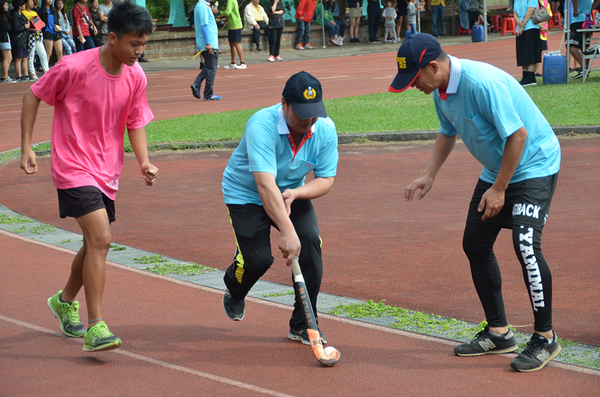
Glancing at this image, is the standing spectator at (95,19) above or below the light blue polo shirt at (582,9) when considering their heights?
above

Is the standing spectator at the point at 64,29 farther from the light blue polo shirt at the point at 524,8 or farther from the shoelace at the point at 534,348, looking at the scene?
the shoelace at the point at 534,348

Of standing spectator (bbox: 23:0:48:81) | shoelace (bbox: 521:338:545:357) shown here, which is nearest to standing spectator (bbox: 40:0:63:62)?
standing spectator (bbox: 23:0:48:81)

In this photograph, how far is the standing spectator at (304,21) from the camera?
29.7 meters

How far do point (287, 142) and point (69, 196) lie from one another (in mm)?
1212

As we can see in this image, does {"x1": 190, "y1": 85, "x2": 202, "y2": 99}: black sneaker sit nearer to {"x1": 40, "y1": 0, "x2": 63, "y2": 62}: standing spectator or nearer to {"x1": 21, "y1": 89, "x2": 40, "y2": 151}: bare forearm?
{"x1": 40, "y1": 0, "x2": 63, "y2": 62}: standing spectator

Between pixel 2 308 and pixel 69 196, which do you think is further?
pixel 2 308

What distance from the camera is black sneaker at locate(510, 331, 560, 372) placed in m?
3.95

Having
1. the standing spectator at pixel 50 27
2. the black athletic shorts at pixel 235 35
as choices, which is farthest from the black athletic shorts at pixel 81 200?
the standing spectator at pixel 50 27

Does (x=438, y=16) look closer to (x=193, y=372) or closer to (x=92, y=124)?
(x=92, y=124)

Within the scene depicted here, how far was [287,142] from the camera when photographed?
417 cm

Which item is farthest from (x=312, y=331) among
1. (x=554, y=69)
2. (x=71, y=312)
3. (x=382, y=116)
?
(x=554, y=69)

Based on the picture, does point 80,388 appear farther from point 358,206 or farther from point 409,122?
point 409,122

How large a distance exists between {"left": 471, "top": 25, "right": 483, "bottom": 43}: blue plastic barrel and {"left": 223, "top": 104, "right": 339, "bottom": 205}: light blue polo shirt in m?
27.6

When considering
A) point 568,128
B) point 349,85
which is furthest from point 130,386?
point 349,85
